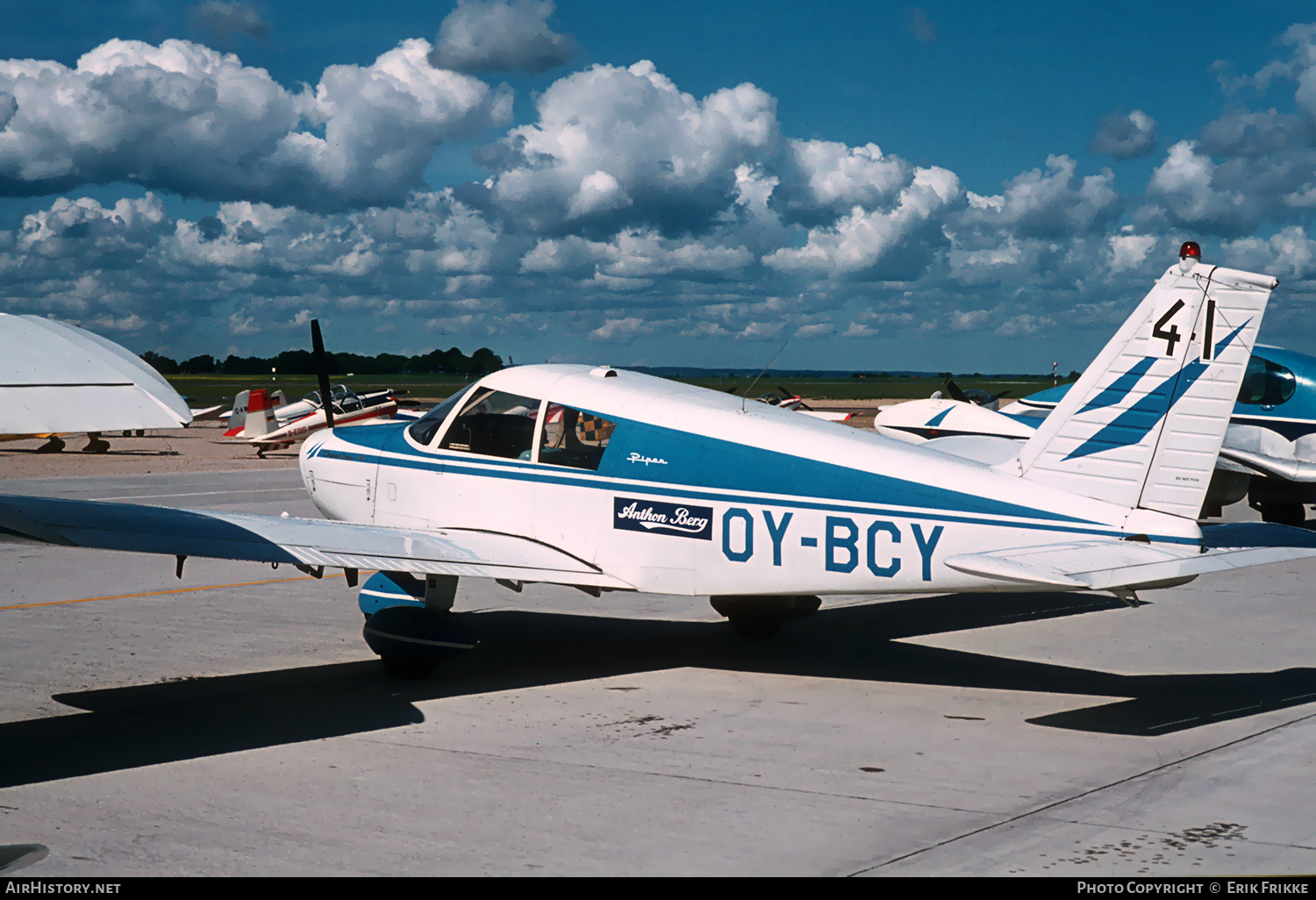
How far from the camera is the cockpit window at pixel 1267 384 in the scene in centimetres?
1784

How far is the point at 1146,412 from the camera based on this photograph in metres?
7.62

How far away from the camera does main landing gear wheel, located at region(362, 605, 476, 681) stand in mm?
8430

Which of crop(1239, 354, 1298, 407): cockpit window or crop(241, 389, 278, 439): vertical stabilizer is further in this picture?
crop(241, 389, 278, 439): vertical stabilizer

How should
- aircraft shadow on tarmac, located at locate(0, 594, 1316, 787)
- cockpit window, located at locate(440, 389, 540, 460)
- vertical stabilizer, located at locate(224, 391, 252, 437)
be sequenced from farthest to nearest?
vertical stabilizer, located at locate(224, 391, 252, 437) < cockpit window, located at locate(440, 389, 540, 460) < aircraft shadow on tarmac, located at locate(0, 594, 1316, 787)

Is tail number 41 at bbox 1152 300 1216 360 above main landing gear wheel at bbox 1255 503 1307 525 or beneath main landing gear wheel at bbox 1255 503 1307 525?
above

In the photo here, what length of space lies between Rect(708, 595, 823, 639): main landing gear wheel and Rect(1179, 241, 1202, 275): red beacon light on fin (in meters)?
4.00

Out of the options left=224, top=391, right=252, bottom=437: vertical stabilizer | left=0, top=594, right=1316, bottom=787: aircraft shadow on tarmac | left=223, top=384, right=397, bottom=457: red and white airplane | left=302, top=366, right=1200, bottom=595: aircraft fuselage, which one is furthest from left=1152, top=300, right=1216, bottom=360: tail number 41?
left=224, top=391, right=252, bottom=437: vertical stabilizer

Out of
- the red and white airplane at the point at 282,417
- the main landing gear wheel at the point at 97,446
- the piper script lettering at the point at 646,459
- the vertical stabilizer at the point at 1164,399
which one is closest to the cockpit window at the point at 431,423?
the piper script lettering at the point at 646,459

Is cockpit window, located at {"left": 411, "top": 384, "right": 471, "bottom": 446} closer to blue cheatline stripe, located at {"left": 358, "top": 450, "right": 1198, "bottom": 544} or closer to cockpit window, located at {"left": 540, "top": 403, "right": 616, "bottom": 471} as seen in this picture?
blue cheatline stripe, located at {"left": 358, "top": 450, "right": 1198, "bottom": 544}

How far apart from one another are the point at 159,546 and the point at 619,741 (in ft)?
10.1

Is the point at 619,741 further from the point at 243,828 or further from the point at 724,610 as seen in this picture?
the point at 724,610

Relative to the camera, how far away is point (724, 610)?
33.6 ft

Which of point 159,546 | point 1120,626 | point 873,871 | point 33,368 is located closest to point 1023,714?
point 873,871

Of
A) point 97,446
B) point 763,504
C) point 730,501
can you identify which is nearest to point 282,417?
point 97,446
